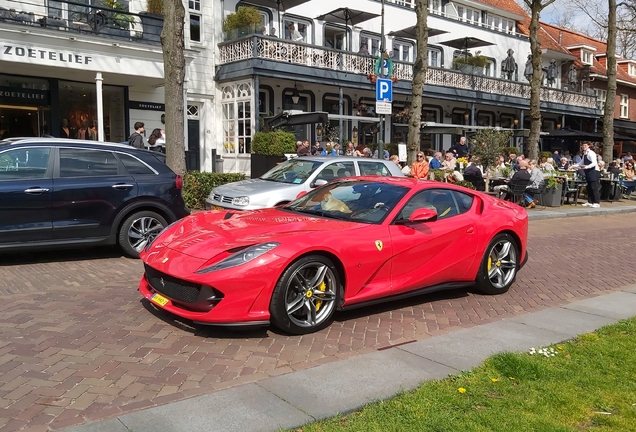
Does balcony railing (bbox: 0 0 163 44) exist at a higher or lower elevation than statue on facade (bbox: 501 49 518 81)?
lower

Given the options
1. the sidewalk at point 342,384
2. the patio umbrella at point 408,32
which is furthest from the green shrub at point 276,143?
the sidewalk at point 342,384

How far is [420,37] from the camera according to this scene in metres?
16.5

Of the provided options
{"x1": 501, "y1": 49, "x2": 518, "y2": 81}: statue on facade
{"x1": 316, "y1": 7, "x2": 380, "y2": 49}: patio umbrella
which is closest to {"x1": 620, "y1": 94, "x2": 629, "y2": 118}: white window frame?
{"x1": 501, "y1": 49, "x2": 518, "y2": 81}: statue on facade

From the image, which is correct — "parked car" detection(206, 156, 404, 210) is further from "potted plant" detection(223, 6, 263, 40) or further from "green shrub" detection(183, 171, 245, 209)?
"potted plant" detection(223, 6, 263, 40)

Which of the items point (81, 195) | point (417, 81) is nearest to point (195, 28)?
point (417, 81)

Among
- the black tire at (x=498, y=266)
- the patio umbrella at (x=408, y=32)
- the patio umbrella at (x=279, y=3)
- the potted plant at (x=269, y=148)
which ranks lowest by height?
the black tire at (x=498, y=266)

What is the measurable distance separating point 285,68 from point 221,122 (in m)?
3.53

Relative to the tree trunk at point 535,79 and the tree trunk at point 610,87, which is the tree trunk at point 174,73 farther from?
the tree trunk at point 610,87

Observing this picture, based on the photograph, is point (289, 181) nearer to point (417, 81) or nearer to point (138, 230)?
point (138, 230)

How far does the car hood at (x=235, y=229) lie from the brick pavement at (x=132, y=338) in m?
0.75

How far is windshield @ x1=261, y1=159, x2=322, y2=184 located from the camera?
Answer: 1083 centimetres

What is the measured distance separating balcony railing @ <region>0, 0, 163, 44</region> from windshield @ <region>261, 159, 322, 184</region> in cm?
851

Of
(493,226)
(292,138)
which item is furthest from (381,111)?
(493,226)

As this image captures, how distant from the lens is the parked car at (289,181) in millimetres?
10047
